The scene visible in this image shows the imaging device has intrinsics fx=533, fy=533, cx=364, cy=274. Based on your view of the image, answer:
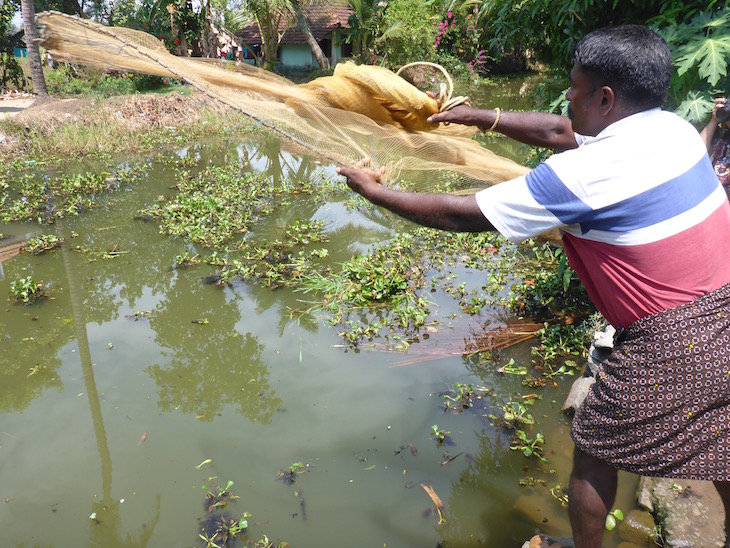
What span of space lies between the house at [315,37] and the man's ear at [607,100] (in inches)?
827

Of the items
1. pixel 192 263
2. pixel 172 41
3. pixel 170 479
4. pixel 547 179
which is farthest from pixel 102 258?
pixel 172 41

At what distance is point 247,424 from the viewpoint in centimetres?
309

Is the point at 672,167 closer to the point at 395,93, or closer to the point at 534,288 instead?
the point at 395,93

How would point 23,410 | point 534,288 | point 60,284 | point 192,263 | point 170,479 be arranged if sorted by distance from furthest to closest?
point 192,263
point 60,284
point 534,288
point 23,410
point 170,479

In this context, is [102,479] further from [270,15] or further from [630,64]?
[270,15]

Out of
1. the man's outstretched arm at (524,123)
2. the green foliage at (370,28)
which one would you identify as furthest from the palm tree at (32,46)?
the green foliage at (370,28)

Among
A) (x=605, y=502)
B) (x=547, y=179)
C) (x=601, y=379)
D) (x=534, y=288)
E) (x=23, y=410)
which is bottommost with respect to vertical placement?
(x=23, y=410)

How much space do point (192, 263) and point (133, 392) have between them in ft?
6.22

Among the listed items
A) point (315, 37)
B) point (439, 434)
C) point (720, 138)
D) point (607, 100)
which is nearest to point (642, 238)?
point (607, 100)

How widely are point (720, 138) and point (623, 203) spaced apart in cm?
213

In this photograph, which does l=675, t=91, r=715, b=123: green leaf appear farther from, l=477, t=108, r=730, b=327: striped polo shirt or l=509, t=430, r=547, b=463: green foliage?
l=509, t=430, r=547, b=463: green foliage

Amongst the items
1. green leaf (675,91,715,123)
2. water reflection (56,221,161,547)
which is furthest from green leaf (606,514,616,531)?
green leaf (675,91,715,123)

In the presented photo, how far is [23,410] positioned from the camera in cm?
326

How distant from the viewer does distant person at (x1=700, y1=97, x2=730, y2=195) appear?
283cm
